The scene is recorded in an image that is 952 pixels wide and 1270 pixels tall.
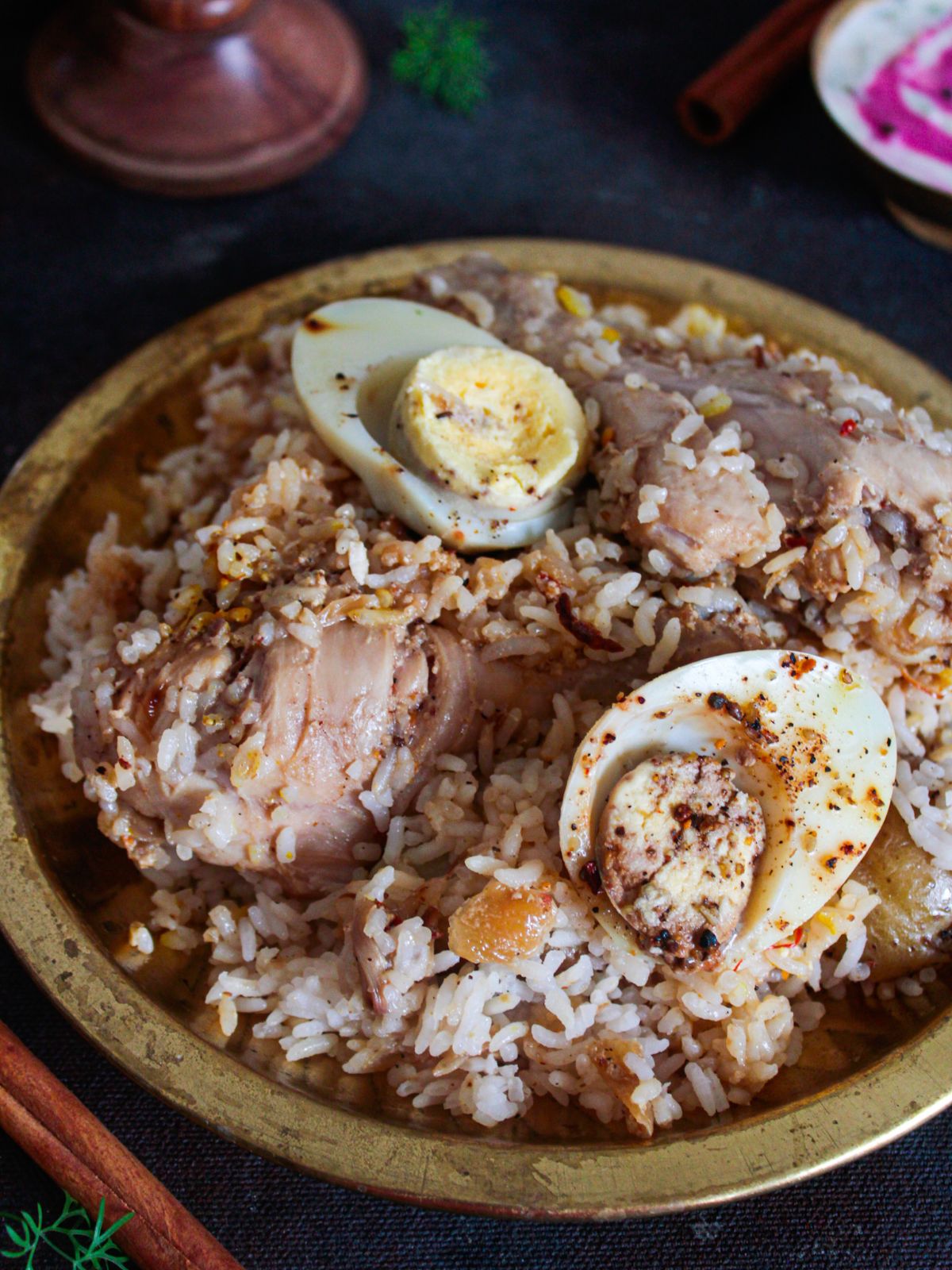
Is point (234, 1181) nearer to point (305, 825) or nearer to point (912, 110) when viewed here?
point (305, 825)

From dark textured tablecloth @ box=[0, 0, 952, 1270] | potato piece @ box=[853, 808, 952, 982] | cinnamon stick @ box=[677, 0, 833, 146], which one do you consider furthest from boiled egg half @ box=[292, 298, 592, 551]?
cinnamon stick @ box=[677, 0, 833, 146]

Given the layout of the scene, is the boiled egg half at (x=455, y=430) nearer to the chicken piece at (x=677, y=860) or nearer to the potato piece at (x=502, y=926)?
the chicken piece at (x=677, y=860)

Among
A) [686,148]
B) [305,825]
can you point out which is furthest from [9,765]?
[686,148]

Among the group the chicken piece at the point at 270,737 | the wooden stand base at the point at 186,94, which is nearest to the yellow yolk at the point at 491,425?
the chicken piece at the point at 270,737

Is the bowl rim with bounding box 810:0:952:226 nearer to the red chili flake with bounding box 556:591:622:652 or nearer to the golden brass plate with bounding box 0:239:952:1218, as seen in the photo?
the golden brass plate with bounding box 0:239:952:1218

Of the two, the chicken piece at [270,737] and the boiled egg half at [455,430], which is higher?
the boiled egg half at [455,430]

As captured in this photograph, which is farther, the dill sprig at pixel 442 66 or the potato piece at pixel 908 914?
the dill sprig at pixel 442 66

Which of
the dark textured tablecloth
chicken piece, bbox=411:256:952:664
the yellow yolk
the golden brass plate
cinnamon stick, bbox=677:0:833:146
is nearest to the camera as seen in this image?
the golden brass plate
